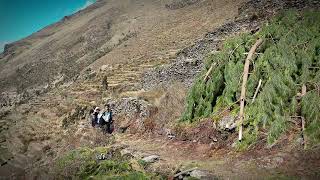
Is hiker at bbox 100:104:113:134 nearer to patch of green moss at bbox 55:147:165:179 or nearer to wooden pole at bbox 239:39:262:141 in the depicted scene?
patch of green moss at bbox 55:147:165:179

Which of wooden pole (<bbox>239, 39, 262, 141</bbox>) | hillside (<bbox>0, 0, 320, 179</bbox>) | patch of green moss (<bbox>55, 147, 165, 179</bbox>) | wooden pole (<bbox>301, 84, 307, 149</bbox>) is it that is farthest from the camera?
wooden pole (<bbox>239, 39, 262, 141</bbox>)

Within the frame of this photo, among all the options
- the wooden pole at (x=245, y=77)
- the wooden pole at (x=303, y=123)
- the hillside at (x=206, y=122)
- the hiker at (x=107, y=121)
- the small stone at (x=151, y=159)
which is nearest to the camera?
the wooden pole at (x=303, y=123)

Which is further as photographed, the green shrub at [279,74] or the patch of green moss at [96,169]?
the patch of green moss at [96,169]

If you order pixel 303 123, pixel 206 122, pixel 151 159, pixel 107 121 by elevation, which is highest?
pixel 303 123

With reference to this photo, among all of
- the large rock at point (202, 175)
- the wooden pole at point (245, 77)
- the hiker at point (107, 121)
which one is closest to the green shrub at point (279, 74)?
the wooden pole at point (245, 77)

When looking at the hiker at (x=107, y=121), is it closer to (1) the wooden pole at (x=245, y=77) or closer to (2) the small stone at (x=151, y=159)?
(2) the small stone at (x=151, y=159)

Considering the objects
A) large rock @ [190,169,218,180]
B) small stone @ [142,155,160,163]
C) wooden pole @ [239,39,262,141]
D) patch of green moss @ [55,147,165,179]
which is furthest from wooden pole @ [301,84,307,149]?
small stone @ [142,155,160,163]

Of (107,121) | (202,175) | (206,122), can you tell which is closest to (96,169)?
(202,175)

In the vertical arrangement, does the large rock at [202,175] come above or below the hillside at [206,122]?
below

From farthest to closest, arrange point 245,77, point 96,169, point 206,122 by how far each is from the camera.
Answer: point 206,122
point 96,169
point 245,77

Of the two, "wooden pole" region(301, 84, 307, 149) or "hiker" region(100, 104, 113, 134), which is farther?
"hiker" region(100, 104, 113, 134)

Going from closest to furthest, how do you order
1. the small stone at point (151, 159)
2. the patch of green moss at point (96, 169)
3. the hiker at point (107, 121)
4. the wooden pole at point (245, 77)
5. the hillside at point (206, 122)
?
the hillside at point (206, 122), the patch of green moss at point (96, 169), the wooden pole at point (245, 77), the small stone at point (151, 159), the hiker at point (107, 121)

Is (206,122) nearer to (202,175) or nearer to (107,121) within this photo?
(202,175)

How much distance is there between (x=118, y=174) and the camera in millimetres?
9125
